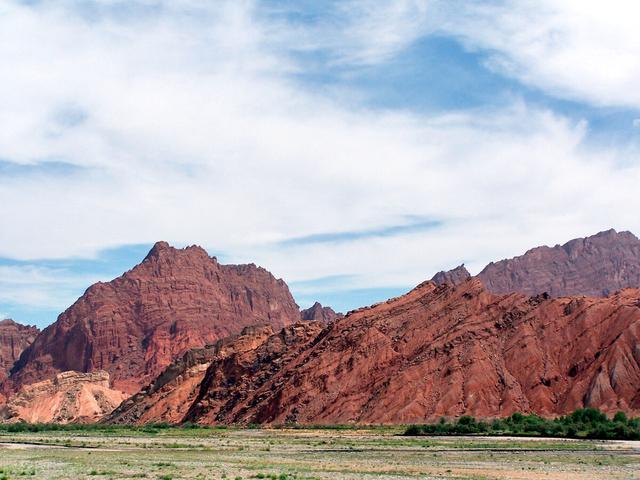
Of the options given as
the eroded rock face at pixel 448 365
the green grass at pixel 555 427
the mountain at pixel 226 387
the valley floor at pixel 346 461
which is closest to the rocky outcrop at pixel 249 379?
the mountain at pixel 226 387

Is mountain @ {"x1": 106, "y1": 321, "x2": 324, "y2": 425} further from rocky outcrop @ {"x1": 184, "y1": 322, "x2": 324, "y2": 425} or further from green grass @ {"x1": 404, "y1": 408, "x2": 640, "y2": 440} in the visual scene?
green grass @ {"x1": 404, "y1": 408, "x2": 640, "y2": 440}

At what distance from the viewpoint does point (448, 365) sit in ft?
456

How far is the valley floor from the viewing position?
151ft

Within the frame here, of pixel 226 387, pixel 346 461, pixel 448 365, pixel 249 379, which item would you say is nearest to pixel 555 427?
pixel 448 365

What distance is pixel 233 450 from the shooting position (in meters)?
72.7

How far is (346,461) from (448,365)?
85.0 metres

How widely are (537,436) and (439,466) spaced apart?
45.2 m

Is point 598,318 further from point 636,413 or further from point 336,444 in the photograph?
point 336,444

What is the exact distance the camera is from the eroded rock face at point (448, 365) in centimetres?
13075

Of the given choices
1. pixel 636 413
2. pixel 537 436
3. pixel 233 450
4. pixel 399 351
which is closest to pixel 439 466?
pixel 233 450

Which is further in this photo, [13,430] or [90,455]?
[13,430]

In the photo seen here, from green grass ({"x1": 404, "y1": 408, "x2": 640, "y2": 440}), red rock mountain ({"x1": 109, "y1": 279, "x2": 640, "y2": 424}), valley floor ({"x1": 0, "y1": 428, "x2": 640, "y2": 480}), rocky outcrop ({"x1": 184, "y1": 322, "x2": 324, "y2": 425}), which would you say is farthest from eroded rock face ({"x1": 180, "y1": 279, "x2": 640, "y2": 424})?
valley floor ({"x1": 0, "y1": 428, "x2": 640, "y2": 480})

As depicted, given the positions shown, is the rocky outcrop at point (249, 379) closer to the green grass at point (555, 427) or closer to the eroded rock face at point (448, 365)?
the eroded rock face at point (448, 365)

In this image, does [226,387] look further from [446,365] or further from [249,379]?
[446,365]
